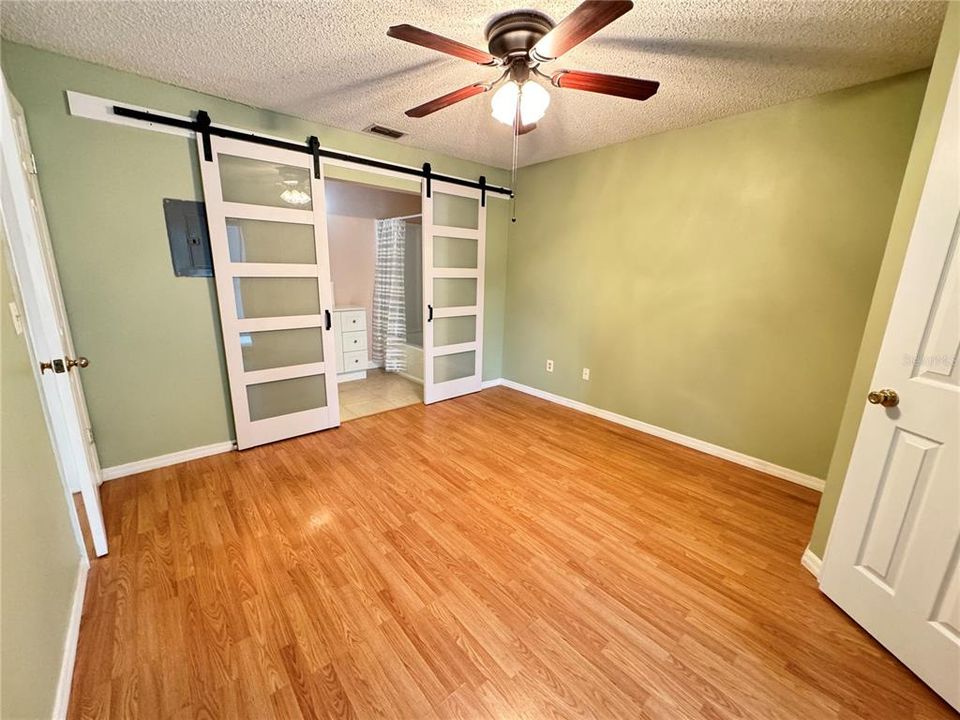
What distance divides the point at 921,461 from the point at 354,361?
4567mm

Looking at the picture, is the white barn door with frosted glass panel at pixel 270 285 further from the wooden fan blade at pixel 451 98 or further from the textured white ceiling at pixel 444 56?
the wooden fan blade at pixel 451 98

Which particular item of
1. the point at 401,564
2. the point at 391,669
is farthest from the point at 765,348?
the point at 391,669

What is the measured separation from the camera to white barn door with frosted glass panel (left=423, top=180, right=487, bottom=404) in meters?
3.57

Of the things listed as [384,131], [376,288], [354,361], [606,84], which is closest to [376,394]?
[354,361]

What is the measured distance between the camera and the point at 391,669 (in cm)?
130

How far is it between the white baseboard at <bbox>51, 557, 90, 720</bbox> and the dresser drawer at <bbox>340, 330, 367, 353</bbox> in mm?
3022

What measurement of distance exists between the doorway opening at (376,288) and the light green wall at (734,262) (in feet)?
5.68

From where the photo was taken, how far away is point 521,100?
67.2 inches

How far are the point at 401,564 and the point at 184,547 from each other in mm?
1101

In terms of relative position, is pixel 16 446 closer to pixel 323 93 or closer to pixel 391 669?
pixel 391 669

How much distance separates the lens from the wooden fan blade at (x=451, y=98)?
169cm

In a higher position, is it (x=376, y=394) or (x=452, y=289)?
(x=452, y=289)

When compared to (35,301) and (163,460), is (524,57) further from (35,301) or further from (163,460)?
(163,460)

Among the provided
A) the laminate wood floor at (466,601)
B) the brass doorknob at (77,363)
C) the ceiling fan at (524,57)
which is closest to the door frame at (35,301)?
the brass doorknob at (77,363)
